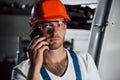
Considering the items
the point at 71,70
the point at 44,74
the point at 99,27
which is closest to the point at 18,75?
the point at 44,74

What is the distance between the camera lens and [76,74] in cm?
117

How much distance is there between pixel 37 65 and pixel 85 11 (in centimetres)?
207

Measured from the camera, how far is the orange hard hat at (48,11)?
1.12m

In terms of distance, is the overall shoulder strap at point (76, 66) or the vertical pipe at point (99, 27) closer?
the overall shoulder strap at point (76, 66)

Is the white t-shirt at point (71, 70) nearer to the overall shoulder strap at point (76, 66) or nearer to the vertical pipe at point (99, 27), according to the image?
the overall shoulder strap at point (76, 66)

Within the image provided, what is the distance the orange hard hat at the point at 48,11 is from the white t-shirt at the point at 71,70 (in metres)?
0.18

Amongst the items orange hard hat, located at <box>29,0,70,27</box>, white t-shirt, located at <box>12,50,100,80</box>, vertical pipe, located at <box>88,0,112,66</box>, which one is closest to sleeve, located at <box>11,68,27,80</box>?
white t-shirt, located at <box>12,50,100,80</box>

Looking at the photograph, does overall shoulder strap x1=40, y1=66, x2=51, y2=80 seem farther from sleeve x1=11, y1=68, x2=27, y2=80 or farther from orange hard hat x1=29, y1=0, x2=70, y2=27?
orange hard hat x1=29, y1=0, x2=70, y2=27

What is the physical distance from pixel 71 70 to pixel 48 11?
10.7 inches

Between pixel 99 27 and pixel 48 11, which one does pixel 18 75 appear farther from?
pixel 99 27

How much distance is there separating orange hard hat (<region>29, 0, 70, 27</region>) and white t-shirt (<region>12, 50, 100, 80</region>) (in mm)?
184

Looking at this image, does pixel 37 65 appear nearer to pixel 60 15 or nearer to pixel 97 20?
pixel 60 15

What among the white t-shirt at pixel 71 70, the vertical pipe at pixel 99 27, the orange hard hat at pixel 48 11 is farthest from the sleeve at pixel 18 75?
the vertical pipe at pixel 99 27

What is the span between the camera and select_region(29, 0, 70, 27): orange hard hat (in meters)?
1.12
